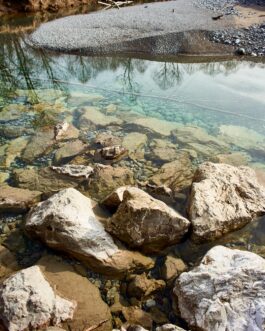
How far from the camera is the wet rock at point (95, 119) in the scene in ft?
21.3

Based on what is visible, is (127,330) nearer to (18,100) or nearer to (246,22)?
(18,100)

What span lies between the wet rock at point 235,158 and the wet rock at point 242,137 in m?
0.28

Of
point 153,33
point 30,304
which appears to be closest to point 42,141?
point 30,304

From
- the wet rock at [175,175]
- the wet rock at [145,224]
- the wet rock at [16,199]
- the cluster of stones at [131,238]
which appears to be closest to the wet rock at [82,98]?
the cluster of stones at [131,238]

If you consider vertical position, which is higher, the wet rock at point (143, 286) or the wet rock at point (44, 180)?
the wet rock at point (44, 180)

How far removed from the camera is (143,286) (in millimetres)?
3260

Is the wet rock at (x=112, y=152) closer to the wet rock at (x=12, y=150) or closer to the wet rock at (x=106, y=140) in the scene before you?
the wet rock at (x=106, y=140)

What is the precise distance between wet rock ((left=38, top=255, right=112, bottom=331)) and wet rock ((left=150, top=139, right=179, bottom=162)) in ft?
8.25

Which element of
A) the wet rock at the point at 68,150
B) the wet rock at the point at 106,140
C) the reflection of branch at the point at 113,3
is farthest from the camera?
the reflection of branch at the point at 113,3

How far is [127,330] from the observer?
2.79 m

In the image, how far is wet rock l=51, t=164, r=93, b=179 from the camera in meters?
4.89

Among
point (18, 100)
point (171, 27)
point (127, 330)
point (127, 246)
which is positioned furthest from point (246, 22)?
point (127, 330)

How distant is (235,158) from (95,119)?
9.02 ft

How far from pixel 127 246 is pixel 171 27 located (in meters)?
9.85
